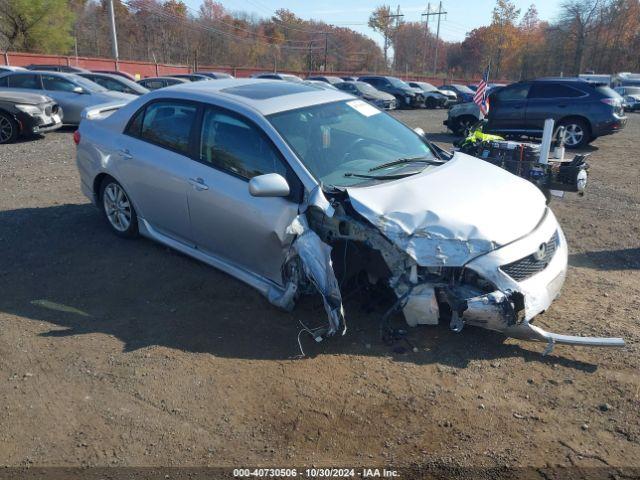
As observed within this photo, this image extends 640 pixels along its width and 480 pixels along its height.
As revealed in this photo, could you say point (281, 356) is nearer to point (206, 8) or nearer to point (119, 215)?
point (119, 215)

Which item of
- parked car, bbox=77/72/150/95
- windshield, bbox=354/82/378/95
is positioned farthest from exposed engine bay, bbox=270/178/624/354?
windshield, bbox=354/82/378/95

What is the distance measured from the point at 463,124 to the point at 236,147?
12.0 metres

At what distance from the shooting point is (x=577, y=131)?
13.1 meters

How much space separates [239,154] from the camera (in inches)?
173

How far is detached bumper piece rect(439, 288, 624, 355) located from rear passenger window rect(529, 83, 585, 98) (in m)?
11.1

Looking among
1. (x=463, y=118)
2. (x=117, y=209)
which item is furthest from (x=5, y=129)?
(x=463, y=118)

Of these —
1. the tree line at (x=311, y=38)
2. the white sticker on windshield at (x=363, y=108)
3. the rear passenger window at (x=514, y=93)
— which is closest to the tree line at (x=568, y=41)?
the tree line at (x=311, y=38)

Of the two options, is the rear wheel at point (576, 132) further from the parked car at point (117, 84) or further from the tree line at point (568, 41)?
the tree line at point (568, 41)

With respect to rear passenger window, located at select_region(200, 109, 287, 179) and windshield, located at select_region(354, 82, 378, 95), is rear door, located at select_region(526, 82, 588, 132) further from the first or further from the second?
windshield, located at select_region(354, 82, 378, 95)

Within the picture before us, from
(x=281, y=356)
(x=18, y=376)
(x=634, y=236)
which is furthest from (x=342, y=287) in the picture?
(x=634, y=236)

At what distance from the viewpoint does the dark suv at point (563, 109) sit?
41.8 ft

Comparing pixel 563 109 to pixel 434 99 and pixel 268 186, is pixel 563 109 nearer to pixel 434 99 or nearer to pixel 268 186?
pixel 268 186

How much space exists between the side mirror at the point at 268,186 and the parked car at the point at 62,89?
1109 cm

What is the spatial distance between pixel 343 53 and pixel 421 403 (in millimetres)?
87255
